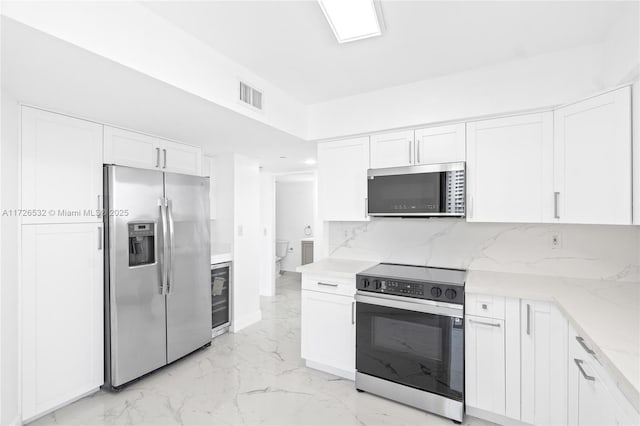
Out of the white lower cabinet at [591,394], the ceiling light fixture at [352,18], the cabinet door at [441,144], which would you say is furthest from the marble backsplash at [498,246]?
the ceiling light fixture at [352,18]

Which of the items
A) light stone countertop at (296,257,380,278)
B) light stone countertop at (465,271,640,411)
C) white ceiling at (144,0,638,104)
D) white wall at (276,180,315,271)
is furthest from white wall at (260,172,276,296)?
light stone countertop at (465,271,640,411)

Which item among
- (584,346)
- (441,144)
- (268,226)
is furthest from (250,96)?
(268,226)

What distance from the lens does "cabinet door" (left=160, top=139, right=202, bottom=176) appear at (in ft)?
9.73

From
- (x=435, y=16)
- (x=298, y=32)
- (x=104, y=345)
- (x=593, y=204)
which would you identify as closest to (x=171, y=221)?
(x=104, y=345)

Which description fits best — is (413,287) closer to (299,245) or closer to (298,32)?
(298,32)

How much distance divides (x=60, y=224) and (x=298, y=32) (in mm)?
2067

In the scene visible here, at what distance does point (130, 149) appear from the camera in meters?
2.66

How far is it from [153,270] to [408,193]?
7.28 feet

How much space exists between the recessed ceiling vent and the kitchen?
0.10 ft

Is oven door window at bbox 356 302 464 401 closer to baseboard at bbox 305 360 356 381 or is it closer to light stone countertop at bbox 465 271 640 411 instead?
baseboard at bbox 305 360 356 381

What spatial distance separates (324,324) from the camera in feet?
8.89

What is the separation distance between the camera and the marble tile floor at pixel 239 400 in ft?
7.02

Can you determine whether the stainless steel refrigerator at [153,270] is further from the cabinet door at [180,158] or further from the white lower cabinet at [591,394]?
the white lower cabinet at [591,394]

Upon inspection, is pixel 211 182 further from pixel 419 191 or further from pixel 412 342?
pixel 412 342
